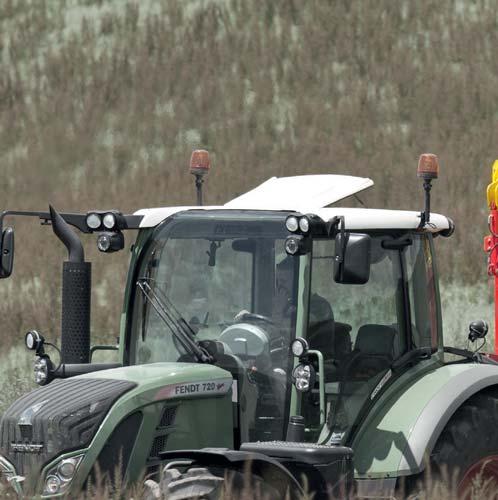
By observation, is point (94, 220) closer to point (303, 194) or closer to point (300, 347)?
point (303, 194)

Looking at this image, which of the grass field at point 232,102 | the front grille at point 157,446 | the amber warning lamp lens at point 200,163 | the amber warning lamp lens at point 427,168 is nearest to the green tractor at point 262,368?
the front grille at point 157,446

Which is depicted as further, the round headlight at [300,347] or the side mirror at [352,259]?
the round headlight at [300,347]

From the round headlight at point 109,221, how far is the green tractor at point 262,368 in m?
0.03

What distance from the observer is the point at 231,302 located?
659cm

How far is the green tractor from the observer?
19.5 feet

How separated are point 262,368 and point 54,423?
3.56 feet

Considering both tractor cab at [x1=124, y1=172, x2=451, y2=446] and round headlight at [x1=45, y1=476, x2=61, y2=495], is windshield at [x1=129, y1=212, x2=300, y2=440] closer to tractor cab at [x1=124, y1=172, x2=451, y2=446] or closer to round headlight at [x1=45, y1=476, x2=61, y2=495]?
tractor cab at [x1=124, y1=172, x2=451, y2=446]

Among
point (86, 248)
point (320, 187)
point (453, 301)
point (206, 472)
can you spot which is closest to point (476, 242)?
point (453, 301)

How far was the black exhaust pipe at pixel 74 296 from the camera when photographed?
6641 mm

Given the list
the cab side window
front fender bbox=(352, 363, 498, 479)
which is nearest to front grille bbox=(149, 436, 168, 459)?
front fender bbox=(352, 363, 498, 479)

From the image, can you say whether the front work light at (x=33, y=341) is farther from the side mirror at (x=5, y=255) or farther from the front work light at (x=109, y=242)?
the front work light at (x=109, y=242)

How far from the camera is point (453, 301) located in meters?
15.1

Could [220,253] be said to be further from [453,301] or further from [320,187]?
[453,301]

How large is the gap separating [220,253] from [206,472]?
1.37 m
